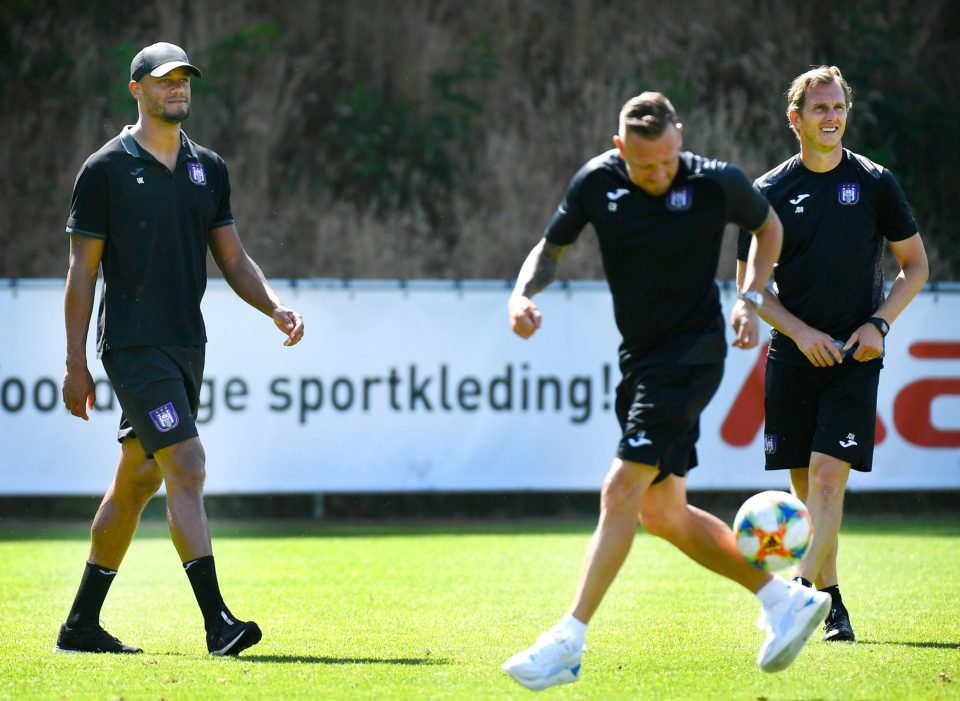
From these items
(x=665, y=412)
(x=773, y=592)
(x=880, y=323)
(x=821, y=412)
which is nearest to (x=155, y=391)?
(x=665, y=412)

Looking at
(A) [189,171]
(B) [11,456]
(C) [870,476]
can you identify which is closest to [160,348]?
(A) [189,171]

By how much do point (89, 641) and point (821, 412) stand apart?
366 cm

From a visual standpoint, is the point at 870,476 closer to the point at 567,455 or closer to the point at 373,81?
the point at 567,455

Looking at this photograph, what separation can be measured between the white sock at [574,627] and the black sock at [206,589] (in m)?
1.72

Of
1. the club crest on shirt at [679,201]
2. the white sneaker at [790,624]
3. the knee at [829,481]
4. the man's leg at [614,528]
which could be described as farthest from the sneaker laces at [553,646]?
the knee at [829,481]

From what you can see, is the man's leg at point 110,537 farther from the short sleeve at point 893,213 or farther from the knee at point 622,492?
the short sleeve at point 893,213

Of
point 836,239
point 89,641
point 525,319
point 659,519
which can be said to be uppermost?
point 836,239

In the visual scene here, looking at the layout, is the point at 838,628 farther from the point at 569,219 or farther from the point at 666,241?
the point at 569,219

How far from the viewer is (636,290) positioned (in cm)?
612

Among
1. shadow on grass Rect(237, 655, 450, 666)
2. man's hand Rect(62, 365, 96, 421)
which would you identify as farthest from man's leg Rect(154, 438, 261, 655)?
man's hand Rect(62, 365, 96, 421)

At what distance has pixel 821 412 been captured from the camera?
Answer: 7539mm

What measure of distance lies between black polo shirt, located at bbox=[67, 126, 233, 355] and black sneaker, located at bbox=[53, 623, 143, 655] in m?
1.29

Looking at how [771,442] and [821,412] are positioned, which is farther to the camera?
[771,442]

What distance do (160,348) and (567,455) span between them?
7.88m
